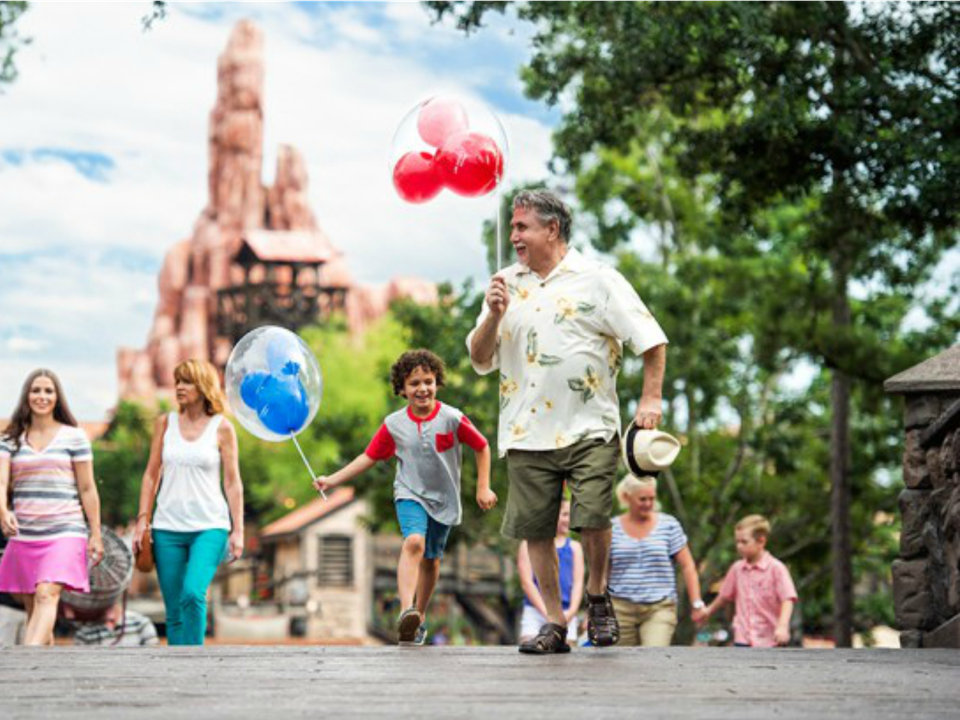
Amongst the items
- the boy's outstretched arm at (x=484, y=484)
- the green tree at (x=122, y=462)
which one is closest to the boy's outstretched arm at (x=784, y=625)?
the boy's outstretched arm at (x=484, y=484)

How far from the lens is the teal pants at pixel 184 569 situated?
9289mm

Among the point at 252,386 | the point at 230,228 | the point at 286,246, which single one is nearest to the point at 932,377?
the point at 252,386

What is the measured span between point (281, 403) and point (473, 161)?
67.3 inches

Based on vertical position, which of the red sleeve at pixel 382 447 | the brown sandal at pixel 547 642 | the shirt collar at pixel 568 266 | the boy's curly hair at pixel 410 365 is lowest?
the brown sandal at pixel 547 642

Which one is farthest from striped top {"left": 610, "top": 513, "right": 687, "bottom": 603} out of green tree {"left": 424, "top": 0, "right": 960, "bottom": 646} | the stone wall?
green tree {"left": 424, "top": 0, "right": 960, "bottom": 646}

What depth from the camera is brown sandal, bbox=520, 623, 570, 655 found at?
24.8ft

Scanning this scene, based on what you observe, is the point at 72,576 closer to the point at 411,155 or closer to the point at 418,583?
the point at 418,583

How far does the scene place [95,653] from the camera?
7543mm

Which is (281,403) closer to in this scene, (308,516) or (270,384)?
(270,384)

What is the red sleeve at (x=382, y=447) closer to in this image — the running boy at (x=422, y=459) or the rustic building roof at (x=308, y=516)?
the running boy at (x=422, y=459)

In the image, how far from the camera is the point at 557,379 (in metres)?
7.52

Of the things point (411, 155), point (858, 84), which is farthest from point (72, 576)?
point (858, 84)

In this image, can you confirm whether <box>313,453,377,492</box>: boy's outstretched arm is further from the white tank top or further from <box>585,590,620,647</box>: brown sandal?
<box>585,590,620,647</box>: brown sandal

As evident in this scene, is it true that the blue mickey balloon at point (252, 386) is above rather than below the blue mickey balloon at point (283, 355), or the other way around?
below
